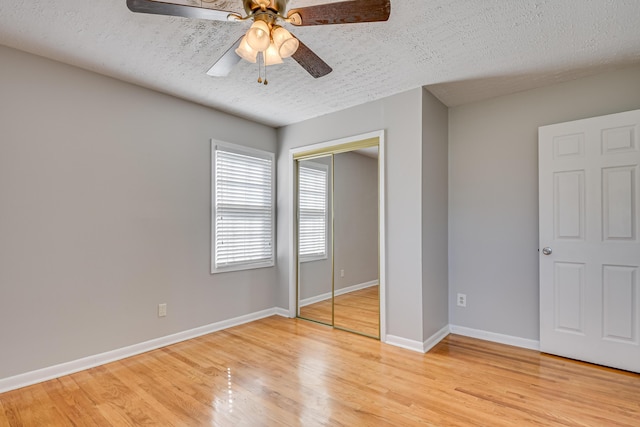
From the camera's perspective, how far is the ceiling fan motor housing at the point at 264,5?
1.52 m

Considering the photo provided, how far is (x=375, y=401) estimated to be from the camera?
220 cm

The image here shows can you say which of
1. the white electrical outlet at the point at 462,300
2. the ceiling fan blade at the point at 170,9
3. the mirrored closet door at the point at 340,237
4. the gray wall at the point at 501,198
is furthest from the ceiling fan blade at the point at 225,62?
the white electrical outlet at the point at 462,300

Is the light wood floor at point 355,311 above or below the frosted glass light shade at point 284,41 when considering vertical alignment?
below

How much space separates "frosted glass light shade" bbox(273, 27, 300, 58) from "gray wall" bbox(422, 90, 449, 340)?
1.81 meters

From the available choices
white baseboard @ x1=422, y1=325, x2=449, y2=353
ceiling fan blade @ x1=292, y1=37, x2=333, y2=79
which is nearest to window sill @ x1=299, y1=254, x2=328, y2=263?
white baseboard @ x1=422, y1=325, x2=449, y2=353

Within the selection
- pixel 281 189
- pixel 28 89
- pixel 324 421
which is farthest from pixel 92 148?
pixel 324 421

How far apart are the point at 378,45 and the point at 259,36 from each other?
1133mm

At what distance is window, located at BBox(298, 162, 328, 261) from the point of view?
3.96 meters

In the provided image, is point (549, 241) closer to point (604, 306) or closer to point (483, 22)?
point (604, 306)

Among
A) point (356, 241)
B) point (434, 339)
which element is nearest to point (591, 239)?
point (434, 339)

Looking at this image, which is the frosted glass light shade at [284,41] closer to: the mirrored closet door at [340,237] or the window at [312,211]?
the mirrored closet door at [340,237]

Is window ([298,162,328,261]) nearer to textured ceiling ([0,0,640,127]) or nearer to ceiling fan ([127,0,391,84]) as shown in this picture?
textured ceiling ([0,0,640,127])

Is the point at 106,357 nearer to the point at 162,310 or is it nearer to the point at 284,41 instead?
the point at 162,310

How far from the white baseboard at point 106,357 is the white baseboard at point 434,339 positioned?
79.9 inches
